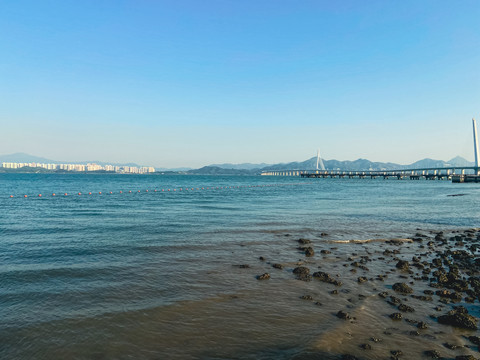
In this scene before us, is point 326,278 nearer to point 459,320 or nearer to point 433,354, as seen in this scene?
point 459,320

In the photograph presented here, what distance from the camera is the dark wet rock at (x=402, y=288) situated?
10.6m

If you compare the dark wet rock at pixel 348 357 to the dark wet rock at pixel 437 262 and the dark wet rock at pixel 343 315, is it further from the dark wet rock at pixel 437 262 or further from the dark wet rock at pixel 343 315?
the dark wet rock at pixel 437 262

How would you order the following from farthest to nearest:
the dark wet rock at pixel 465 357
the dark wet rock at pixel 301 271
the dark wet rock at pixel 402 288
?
the dark wet rock at pixel 301 271, the dark wet rock at pixel 402 288, the dark wet rock at pixel 465 357

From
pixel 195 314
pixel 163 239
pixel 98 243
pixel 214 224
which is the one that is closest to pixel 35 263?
Answer: pixel 98 243

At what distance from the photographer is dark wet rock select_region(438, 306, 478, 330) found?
8195mm

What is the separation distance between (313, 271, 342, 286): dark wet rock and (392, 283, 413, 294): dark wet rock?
189 centimetres

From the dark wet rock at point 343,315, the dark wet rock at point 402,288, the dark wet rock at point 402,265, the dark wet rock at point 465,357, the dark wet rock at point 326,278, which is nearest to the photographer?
the dark wet rock at point 465,357

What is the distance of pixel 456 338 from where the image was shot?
7711 mm

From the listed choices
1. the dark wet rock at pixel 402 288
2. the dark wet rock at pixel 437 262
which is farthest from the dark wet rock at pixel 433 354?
the dark wet rock at pixel 437 262

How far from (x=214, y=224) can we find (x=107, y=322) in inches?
619

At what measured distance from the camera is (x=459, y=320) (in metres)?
8.33

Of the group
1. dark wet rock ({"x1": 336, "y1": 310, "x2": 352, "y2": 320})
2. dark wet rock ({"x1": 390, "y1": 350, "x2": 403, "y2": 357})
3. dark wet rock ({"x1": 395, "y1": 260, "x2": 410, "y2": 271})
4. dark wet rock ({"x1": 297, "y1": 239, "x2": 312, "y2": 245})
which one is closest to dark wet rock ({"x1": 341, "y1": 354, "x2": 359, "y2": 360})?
dark wet rock ({"x1": 390, "y1": 350, "x2": 403, "y2": 357})

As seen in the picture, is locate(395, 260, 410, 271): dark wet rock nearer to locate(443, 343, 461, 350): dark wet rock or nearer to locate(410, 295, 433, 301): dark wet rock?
locate(410, 295, 433, 301): dark wet rock

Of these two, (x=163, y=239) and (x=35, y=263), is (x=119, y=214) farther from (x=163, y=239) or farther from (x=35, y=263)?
(x=35, y=263)
